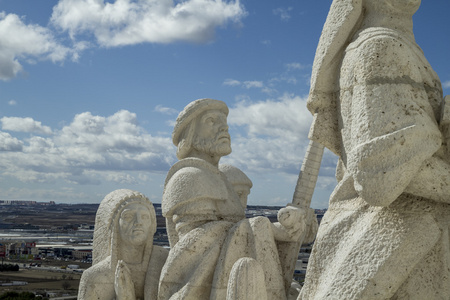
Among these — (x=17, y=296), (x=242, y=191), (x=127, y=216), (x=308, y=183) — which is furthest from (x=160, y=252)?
(x=17, y=296)

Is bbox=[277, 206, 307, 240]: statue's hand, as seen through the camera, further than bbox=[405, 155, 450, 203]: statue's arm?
Yes

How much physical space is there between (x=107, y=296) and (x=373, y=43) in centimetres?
428

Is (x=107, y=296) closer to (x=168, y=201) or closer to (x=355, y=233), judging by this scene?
(x=168, y=201)

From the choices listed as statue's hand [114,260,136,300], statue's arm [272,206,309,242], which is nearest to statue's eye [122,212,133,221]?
statue's hand [114,260,136,300]

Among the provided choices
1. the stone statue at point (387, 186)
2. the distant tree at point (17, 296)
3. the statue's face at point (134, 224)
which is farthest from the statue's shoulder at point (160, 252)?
the distant tree at point (17, 296)

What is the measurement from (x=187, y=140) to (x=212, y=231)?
1.28m

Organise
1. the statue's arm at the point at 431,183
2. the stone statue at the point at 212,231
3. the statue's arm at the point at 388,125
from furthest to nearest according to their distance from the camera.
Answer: the stone statue at the point at 212,231 < the statue's arm at the point at 431,183 < the statue's arm at the point at 388,125

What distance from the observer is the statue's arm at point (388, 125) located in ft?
11.8

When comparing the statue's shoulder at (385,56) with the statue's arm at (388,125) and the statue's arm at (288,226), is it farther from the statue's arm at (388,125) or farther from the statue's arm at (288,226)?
the statue's arm at (288,226)

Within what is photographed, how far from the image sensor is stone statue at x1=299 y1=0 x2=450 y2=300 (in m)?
3.62

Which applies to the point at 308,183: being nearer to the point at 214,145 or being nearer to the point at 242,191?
the point at 242,191

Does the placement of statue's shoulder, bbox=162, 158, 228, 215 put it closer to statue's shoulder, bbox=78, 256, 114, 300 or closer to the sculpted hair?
the sculpted hair

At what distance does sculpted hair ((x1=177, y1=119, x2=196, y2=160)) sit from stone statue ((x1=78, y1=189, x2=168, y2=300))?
80cm

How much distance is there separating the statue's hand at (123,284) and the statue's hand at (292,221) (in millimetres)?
1891
